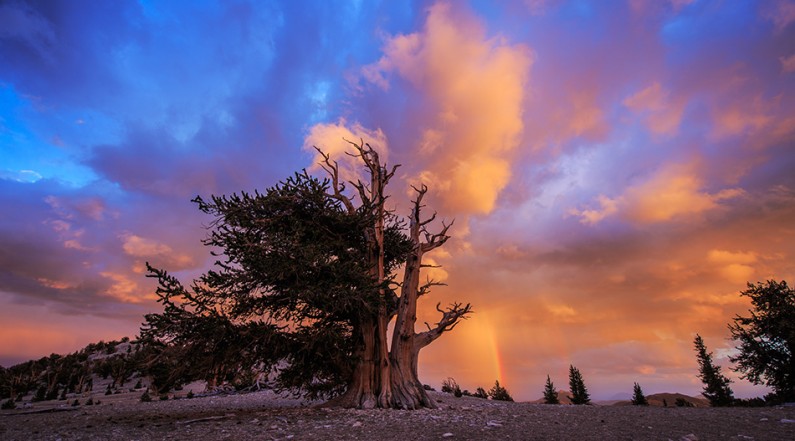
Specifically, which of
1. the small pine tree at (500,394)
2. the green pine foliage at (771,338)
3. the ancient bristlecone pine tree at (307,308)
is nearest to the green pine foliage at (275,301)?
the ancient bristlecone pine tree at (307,308)

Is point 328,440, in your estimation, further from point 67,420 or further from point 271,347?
point 67,420

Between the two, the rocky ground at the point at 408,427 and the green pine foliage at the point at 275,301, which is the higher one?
Result: the green pine foliage at the point at 275,301

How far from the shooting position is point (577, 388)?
32250 mm

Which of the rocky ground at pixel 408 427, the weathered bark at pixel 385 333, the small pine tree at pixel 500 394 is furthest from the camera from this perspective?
the small pine tree at pixel 500 394

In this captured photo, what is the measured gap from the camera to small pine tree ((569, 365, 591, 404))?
103ft

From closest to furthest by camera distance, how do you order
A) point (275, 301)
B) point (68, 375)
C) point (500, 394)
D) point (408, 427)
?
point (408, 427)
point (275, 301)
point (500, 394)
point (68, 375)

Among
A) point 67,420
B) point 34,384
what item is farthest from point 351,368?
point 34,384

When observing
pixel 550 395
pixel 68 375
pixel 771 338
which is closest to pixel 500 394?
pixel 550 395

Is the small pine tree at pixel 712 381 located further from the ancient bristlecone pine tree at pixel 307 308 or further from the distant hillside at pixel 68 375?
the distant hillside at pixel 68 375

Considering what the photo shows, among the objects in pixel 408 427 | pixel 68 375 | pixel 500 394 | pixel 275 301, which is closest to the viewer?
pixel 408 427

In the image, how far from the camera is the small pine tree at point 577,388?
1231 inches

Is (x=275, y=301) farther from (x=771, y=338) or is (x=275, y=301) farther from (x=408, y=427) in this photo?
(x=771, y=338)

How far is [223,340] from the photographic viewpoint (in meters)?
14.3

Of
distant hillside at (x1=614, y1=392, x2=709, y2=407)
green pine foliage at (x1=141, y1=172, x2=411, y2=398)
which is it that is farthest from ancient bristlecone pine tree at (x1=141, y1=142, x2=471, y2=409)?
distant hillside at (x1=614, y1=392, x2=709, y2=407)
